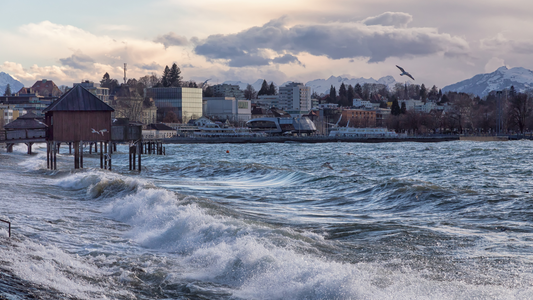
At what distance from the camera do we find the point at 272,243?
11477 millimetres

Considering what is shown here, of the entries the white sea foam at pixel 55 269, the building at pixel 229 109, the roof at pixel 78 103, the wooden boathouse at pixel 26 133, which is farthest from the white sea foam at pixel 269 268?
the building at pixel 229 109

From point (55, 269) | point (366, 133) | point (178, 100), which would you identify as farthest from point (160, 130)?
point (55, 269)

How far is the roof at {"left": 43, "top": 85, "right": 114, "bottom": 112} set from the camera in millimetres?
36188

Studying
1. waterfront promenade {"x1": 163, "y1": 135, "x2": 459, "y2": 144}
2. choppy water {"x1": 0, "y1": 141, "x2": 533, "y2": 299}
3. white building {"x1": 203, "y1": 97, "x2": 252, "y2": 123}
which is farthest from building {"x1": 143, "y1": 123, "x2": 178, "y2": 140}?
choppy water {"x1": 0, "y1": 141, "x2": 533, "y2": 299}

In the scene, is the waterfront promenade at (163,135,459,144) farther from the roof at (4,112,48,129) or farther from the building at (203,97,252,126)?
the building at (203,97,252,126)

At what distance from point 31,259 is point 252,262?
12.7ft

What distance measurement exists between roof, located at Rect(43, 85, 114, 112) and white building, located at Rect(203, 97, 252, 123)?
154 meters

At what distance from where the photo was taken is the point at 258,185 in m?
27.9

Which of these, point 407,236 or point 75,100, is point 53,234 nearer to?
point 407,236

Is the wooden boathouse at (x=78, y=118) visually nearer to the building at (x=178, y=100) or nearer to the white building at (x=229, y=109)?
the building at (x=178, y=100)

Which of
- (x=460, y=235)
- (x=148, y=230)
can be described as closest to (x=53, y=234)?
(x=148, y=230)

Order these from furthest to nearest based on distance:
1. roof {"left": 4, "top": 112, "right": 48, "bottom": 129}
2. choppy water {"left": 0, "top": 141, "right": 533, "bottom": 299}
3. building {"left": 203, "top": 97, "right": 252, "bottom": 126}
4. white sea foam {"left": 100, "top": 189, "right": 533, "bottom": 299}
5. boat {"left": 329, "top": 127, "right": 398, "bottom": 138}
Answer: building {"left": 203, "top": 97, "right": 252, "bottom": 126}
boat {"left": 329, "top": 127, "right": 398, "bottom": 138}
roof {"left": 4, "top": 112, "right": 48, "bottom": 129}
choppy water {"left": 0, "top": 141, "right": 533, "bottom": 299}
white sea foam {"left": 100, "top": 189, "right": 533, "bottom": 299}

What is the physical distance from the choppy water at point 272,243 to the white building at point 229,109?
171 meters

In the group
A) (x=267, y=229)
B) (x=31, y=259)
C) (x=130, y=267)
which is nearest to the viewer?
(x=31, y=259)
